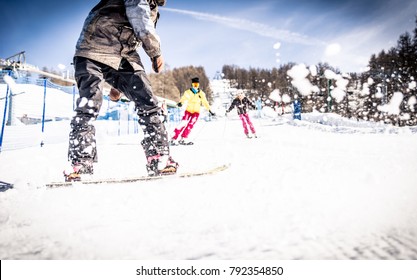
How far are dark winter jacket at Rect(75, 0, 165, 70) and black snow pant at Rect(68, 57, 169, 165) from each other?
0.08m

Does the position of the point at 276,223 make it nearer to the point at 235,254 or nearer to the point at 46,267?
the point at 235,254

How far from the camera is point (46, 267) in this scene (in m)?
0.78

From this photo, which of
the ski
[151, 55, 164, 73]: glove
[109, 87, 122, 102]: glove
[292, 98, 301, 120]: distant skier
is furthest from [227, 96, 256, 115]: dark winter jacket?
[292, 98, 301, 120]: distant skier

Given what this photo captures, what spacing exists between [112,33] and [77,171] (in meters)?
1.04

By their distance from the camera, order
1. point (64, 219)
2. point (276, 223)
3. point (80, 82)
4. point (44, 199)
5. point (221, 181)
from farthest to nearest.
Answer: point (80, 82)
point (221, 181)
point (44, 199)
point (64, 219)
point (276, 223)

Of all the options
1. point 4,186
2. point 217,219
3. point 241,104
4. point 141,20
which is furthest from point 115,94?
point 241,104

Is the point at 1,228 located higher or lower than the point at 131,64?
lower

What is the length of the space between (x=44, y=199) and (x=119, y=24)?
1.30 metres

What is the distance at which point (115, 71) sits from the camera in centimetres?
195

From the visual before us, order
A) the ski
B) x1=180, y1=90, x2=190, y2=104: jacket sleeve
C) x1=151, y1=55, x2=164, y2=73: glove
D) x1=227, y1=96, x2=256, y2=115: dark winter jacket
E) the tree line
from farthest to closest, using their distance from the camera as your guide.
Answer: the tree line < x1=227, y1=96, x2=256, y2=115: dark winter jacket < x1=180, y1=90, x2=190, y2=104: jacket sleeve < x1=151, y1=55, x2=164, y2=73: glove < the ski

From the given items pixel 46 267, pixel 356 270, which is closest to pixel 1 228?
pixel 46 267

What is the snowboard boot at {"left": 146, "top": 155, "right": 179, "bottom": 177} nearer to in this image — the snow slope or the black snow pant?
the black snow pant

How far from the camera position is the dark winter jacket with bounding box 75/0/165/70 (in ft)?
5.60

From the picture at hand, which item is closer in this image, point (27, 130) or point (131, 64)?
point (131, 64)
